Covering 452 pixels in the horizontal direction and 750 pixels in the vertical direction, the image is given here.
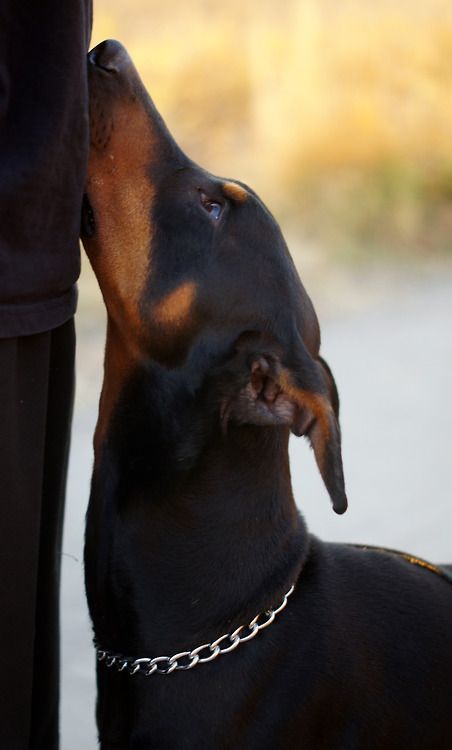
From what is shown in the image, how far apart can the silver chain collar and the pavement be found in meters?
1.13

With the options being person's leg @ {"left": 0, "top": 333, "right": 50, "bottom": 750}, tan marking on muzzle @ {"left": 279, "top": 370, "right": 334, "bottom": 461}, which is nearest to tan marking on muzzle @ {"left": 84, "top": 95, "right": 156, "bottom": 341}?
person's leg @ {"left": 0, "top": 333, "right": 50, "bottom": 750}

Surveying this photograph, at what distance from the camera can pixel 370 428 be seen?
6.01 m

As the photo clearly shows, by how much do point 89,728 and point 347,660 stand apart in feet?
4.89

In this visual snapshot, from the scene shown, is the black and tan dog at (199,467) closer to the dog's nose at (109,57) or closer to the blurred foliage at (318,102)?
the dog's nose at (109,57)

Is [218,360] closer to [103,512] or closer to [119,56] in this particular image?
[103,512]

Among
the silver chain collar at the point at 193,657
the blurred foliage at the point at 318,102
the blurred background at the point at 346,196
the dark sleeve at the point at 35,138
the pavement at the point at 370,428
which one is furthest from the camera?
the blurred foliage at the point at 318,102

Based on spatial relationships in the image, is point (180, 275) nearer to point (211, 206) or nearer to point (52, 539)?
point (211, 206)

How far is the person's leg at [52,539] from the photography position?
9.65 feet

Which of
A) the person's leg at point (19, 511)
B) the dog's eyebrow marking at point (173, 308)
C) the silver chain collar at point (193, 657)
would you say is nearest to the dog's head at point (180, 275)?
the dog's eyebrow marking at point (173, 308)

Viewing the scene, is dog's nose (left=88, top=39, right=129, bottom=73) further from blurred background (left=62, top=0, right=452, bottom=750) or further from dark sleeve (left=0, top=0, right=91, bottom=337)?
blurred background (left=62, top=0, right=452, bottom=750)

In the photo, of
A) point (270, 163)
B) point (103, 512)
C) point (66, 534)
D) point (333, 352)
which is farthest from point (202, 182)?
point (270, 163)

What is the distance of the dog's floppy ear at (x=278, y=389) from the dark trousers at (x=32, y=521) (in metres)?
0.41

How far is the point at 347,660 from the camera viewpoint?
9.50ft

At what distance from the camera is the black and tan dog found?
2.82 m
